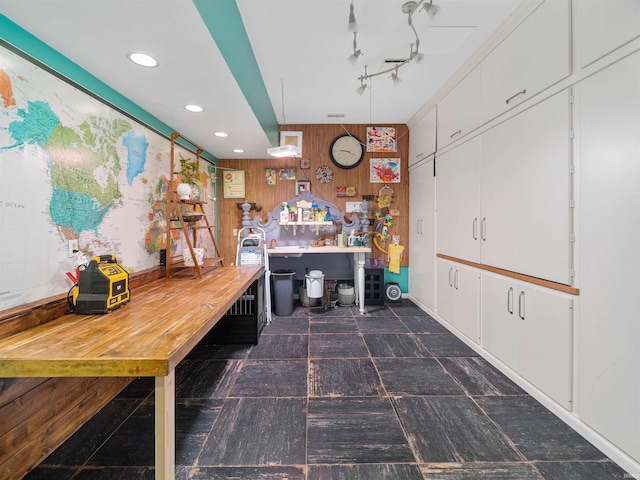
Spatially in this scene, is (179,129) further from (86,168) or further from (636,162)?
(636,162)

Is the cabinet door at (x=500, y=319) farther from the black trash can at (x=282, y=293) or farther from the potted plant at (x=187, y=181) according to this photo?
the potted plant at (x=187, y=181)

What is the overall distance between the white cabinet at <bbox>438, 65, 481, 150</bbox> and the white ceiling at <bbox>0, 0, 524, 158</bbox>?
0.18 m

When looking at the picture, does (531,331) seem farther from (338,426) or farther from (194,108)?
→ (194,108)

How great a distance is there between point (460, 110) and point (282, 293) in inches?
108

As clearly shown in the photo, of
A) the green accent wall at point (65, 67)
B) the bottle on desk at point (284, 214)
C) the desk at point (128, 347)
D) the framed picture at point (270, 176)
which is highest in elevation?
the green accent wall at point (65, 67)

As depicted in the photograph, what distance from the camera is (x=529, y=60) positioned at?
5.61 feet

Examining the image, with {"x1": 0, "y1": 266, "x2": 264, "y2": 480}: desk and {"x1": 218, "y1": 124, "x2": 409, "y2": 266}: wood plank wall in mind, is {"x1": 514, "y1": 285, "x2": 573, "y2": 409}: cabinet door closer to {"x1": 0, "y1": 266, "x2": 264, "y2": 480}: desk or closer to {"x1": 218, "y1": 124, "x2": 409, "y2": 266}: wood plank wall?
{"x1": 0, "y1": 266, "x2": 264, "y2": 480}: desk

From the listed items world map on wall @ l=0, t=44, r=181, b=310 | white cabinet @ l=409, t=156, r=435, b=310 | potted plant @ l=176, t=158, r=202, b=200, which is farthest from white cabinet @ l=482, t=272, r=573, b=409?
world map on wall @ l=0, t=44, r=181, b=310

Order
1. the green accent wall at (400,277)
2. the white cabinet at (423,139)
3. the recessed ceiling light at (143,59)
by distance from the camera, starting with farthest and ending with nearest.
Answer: the green accent wall at (400,277) < the white cabinet at (423,139) < the recessed ceiling light at (143,59)

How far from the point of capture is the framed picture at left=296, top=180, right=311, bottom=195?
378 cm

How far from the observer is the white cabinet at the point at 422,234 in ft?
10.4

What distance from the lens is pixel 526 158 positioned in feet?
5.78

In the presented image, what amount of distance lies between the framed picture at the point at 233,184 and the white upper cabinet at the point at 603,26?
349 cm

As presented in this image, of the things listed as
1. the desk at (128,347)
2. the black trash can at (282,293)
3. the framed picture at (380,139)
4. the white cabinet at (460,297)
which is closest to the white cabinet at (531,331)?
the white cabinet at (460,297)
